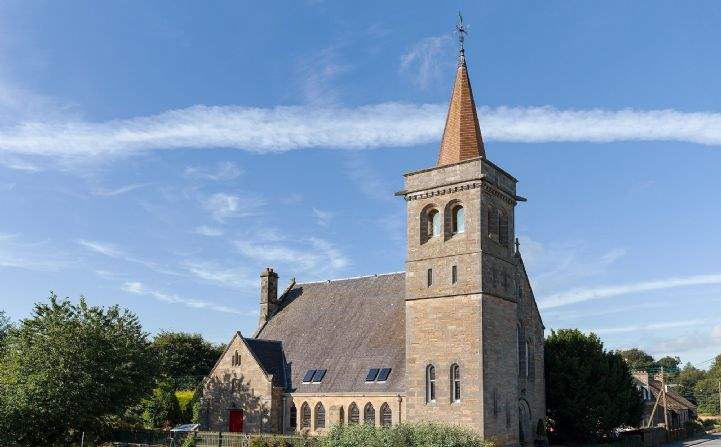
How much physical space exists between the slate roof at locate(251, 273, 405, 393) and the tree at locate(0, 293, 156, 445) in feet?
29.6

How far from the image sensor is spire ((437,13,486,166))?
37969 millimetres

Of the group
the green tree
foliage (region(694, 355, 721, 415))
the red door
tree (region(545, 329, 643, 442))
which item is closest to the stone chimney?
the red door

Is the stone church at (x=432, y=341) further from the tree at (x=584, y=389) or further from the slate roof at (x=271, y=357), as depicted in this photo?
the tree at (x=584, y=389)

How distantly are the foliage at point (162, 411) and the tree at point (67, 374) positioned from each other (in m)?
9.00

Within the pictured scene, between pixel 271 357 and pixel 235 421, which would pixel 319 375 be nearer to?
pixel 271 357

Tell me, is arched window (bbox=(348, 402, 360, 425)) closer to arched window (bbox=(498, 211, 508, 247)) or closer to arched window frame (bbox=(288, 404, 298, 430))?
arched window frame (bbox=(288, 404, 298, 430))

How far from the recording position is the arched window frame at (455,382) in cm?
3472

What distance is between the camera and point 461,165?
3678 cm

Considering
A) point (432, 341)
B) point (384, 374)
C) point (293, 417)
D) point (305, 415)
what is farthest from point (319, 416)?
point (432, 341)

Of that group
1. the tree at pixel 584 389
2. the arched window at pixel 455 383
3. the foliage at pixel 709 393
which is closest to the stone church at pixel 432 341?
the arched window at pixel 455 383

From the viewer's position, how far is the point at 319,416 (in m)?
41.1

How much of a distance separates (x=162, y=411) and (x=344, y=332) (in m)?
17.2

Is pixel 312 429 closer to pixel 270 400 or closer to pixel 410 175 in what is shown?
pixel 270 400

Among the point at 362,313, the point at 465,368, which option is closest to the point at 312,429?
the point at 362,313
